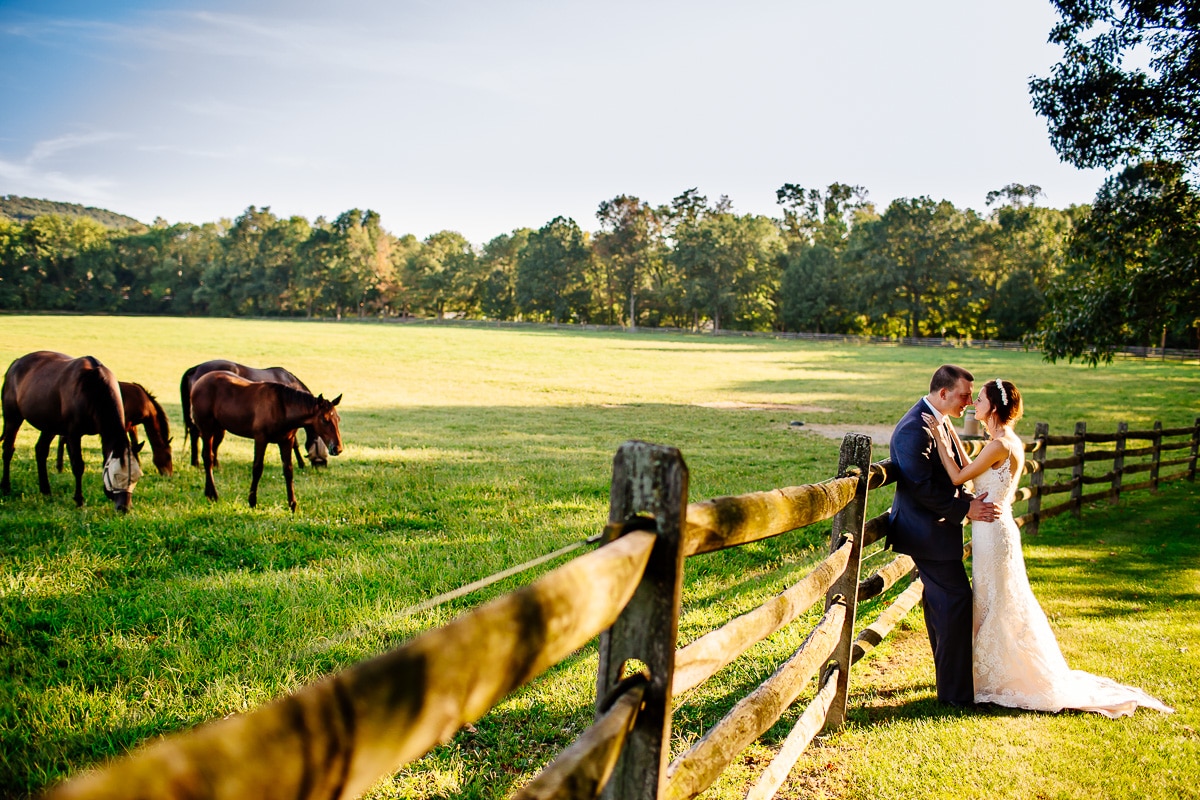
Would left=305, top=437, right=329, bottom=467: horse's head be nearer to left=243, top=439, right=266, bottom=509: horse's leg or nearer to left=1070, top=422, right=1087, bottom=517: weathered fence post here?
left=243, top=439, right=266, bottom=509: horse's leg

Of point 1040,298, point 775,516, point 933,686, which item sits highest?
point 1040,298

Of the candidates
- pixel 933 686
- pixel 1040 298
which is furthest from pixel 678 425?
pixel 1040 298

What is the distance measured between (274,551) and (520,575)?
2.49 m

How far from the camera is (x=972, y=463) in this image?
4.80m

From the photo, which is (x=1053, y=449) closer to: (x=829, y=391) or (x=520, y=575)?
(x=829, y=391)

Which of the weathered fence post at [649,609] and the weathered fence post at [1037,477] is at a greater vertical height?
the weathered fence post at [649,609]

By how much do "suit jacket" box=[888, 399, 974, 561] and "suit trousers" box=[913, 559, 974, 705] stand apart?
134 millimetres

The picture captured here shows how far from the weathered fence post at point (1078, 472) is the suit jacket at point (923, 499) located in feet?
18.3

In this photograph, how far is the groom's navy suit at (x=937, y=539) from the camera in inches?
178

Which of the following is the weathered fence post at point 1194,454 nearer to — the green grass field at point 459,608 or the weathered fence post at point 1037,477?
the green grass field at point 459,608

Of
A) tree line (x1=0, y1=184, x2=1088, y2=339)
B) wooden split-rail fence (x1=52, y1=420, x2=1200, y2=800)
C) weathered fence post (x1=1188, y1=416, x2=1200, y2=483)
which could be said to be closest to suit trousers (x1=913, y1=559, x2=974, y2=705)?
wooden split-rail fence (x1=52, y1=420, x2=1200, y2=800)

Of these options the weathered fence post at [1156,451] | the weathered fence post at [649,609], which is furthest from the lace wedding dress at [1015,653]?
the weathered fence post at [1156,451]

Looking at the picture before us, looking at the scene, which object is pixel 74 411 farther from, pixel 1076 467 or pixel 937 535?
pixel 1076 467

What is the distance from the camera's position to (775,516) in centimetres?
259
